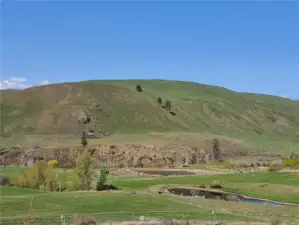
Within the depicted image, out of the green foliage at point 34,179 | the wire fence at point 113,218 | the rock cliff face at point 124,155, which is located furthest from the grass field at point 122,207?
the rock cliff face at point 124,155

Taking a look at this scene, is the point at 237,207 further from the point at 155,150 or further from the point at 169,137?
the point at 169,137

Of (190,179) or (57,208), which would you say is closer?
(57,208)

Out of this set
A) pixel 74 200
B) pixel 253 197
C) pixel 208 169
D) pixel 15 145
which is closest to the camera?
pixel 74 200

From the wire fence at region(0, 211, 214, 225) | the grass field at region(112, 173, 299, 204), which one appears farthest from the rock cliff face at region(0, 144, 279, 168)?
the wire fence at region(0, 211, 214, 225)

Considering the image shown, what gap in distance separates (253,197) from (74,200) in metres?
35.6

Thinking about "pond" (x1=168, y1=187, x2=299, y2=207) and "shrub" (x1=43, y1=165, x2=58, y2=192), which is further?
"shrub" (x1=43, y1=165, x2=58, y2=192)

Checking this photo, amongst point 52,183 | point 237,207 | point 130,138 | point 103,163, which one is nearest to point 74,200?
point 237,207

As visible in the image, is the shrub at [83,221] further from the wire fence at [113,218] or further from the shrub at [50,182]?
the shrub at [50,182]

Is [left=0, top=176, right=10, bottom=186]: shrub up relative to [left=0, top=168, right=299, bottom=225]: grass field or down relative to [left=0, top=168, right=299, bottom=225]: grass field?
down

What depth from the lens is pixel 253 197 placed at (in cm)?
7338

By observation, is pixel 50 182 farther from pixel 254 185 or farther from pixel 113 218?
pixel 113 218

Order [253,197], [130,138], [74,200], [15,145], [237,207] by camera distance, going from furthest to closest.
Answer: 1. [130,138]
2. [15,145]
3. [253,197]
4. [237,207]
5. [74,200]

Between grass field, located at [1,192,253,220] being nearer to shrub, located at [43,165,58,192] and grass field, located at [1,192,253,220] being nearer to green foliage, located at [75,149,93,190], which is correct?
green foliage, located at [75,149,93,190]

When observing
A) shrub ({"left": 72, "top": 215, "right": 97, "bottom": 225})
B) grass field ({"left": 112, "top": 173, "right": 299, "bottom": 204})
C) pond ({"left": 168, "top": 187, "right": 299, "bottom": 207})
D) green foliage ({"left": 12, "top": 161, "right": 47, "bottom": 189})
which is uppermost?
shrub ({"left": 72, "top": 215, "right": 97, "bottom": 225})
